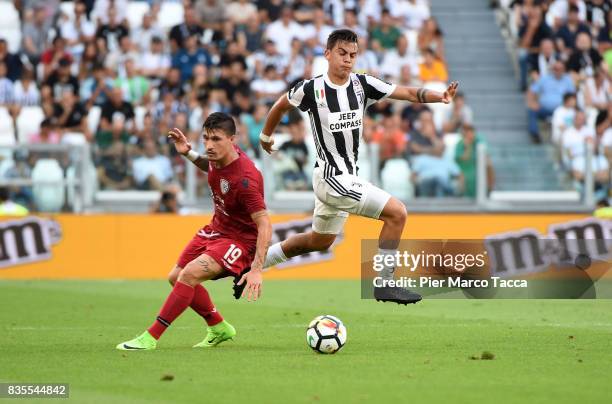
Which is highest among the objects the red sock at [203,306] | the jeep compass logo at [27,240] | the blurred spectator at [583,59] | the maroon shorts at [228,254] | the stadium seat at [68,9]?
the stadium seat at [68,9]

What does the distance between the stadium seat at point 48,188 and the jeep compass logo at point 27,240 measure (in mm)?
242

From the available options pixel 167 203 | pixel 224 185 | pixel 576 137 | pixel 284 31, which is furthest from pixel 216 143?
pixel 284 31

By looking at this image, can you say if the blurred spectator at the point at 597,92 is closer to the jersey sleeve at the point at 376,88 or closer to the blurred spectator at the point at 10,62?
the blurred spectator at the point at 10,62

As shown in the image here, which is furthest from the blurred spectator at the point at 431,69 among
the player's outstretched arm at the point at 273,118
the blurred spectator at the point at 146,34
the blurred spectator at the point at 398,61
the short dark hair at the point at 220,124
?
A: the short dark hair at the point at 220,124

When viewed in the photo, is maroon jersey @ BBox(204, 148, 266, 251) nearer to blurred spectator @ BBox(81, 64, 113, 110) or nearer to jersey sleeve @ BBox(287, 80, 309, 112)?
jersey sleeve @ BBox(287, 80, 309, 112)

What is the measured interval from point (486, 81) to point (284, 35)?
437 centimetres

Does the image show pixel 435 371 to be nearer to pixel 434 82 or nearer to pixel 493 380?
pixel 493 380

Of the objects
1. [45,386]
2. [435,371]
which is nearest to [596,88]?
[435,371]

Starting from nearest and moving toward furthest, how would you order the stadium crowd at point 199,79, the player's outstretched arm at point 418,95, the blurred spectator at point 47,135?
the player's outstretched arm at point 418,95 → the stadium crowd at point 199,79 → the blurred spectator at point 47,135

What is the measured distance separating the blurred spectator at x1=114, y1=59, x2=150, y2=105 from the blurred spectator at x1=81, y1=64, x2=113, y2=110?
0.22 meters

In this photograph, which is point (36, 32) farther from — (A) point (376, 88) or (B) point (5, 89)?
(A) point (376, 88)

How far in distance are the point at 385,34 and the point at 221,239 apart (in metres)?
14.1

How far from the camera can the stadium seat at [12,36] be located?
947 inches

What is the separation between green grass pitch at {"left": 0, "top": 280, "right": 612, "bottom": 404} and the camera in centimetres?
796
